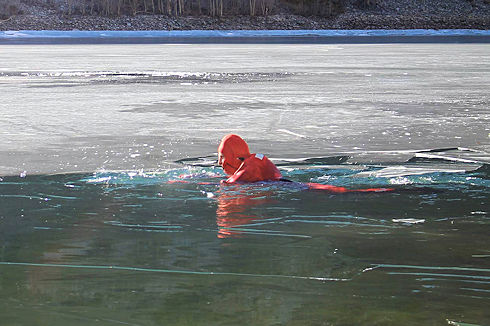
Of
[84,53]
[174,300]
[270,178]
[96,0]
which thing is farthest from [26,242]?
[96,0]

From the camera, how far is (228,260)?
3.53 metres

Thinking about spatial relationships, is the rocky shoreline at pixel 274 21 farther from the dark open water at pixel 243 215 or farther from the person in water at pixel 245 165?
the person in water at pixel 245 165

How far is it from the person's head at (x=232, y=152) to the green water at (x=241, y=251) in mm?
164

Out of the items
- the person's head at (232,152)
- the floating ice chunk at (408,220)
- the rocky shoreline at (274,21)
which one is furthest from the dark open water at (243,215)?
the rocky shoreline at (274,21)

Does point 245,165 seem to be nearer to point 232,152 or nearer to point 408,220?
point 232,152

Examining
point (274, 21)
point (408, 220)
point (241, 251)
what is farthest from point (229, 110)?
point (274, 21)

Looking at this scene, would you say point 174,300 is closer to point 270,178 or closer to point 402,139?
point 270,178

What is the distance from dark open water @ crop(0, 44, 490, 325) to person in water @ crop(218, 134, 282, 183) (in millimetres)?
82

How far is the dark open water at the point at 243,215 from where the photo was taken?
2.99 meters

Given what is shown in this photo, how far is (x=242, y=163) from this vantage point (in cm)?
518

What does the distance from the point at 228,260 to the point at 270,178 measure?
1.73m

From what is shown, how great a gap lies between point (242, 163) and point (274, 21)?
99.3ft

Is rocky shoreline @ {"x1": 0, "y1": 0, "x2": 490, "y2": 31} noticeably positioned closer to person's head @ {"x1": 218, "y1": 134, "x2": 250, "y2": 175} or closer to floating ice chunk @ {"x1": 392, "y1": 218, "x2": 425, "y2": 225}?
person's head @ {"x1": 218, "y1": 134, "x2": 250, "y2": 175}

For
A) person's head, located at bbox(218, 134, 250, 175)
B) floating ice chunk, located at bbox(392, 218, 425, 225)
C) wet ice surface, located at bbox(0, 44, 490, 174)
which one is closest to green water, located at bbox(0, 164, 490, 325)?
Result: floating ice chunk, located at bbox(392, 218, 425, 225)
